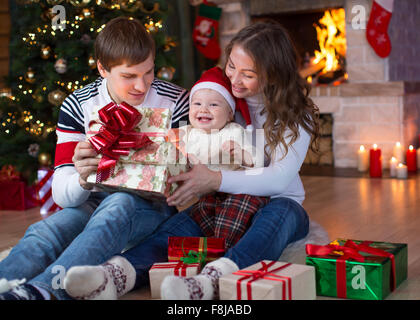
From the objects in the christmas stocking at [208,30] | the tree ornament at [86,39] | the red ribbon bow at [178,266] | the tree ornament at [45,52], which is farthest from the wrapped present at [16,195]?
the christmas stocking at [208,30]

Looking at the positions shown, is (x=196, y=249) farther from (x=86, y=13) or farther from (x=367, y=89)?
(x=367, y=89)

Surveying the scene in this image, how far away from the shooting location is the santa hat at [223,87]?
1.91 metres

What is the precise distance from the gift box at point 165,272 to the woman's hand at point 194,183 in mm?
213

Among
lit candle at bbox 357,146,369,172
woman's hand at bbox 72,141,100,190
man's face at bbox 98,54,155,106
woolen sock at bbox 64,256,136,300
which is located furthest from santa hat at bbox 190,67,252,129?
lit candle at bbox 357,146,369,172

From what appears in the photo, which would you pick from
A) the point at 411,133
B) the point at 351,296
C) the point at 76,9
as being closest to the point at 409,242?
the point at 351,296

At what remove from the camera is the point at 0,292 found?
1429 millimetres

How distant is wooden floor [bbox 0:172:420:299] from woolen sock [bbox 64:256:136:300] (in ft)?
0.24

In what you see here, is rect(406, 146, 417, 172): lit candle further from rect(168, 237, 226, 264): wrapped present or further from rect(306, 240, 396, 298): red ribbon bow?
rect(168, 237, 226, 264): wrapped present

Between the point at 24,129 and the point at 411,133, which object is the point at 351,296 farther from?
the point at 411,133

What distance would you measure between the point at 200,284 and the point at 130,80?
30.5 inches

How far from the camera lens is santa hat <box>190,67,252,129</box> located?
6.28ft

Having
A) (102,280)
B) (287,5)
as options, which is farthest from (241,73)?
(287,5)

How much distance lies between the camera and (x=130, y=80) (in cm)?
190

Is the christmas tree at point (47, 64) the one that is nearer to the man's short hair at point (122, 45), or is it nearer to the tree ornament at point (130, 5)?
the tree ornament at point (130, 5)
